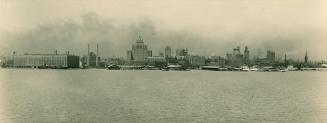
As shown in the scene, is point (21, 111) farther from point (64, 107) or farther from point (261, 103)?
point (261, 103)

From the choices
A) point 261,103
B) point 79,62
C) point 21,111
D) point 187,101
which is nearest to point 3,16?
point 21,111

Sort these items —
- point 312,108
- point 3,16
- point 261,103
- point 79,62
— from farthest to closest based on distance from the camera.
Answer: point 79,62
point 261,103
point 312,108
point 3,16

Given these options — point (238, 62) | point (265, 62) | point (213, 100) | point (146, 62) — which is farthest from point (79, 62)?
point (213, 100)

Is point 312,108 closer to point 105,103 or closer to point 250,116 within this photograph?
point 250,116

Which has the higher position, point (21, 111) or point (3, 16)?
point (3, 16)

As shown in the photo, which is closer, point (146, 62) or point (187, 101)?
point (187, 101)

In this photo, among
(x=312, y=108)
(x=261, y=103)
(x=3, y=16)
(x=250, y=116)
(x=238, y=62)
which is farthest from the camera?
(x=238, y=62)
